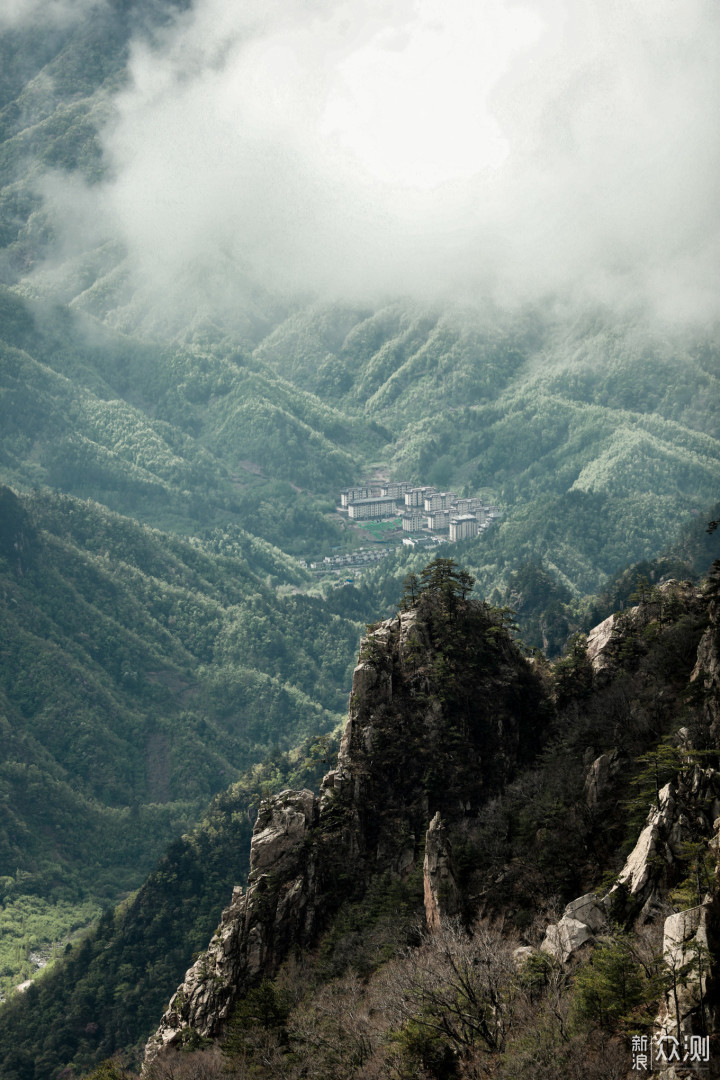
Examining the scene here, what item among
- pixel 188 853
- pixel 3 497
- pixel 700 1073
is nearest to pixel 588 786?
pixel 700 1073

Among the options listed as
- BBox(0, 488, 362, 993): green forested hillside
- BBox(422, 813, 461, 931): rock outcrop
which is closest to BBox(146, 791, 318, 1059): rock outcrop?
BBox(422, 813, 461, 931): rock outcrop

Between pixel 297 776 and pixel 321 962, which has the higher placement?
pixel 297 776

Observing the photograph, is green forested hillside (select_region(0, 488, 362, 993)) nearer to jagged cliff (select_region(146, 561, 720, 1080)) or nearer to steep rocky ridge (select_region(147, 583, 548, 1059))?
steep rocky ridge (select_region(147, 583, 548, 1059))

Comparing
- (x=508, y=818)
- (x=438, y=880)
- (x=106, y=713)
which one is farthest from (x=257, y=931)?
(x=106, y=713)

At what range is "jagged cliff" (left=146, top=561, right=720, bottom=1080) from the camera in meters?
36.8

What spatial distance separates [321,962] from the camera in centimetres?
4994

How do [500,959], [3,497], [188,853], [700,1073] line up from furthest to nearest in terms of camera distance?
[3,497] → [188,853] → [500,959] → [700,1073]

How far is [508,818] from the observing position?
5306 cm

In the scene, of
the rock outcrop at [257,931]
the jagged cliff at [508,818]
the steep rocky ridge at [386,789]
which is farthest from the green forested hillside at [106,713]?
the jagged cliff at [508,818]

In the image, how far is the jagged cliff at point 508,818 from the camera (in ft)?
121

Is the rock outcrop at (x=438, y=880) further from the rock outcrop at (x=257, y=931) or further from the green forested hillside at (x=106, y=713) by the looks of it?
the green forested hillside at (x=106, y=713)

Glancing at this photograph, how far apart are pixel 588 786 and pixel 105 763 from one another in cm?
11695

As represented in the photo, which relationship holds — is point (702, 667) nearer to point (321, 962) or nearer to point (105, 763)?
point (321, 962)

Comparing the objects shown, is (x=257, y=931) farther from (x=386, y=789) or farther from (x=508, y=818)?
(x=508, y=818)
